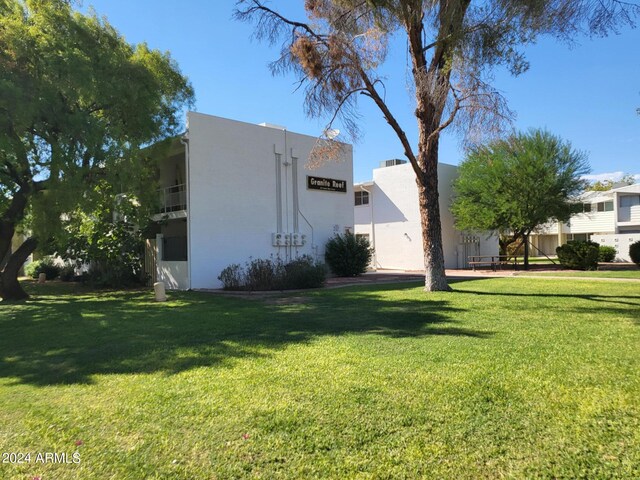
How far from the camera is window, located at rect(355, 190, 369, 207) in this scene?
29984mm

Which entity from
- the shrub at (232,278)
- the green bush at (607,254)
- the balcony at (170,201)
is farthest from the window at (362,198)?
the shrub at (232,278)

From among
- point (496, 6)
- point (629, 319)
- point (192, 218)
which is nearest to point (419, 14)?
point (496, 6)

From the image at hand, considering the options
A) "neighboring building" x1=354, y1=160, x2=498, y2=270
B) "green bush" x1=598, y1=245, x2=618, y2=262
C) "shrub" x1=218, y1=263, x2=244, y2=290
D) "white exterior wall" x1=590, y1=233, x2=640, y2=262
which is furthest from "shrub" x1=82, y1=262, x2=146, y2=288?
"white exterior wall" x1=590, y1=233, x2=640, y2=262

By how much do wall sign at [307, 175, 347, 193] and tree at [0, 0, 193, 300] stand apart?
282 inches

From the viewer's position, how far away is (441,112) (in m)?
12.0

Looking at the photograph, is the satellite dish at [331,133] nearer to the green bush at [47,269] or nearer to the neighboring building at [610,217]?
the green bush at [47,269]

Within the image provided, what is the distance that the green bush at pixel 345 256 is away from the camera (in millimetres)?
19953

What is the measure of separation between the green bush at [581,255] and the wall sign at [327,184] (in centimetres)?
1125

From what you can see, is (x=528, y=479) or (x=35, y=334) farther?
(x=35, y=334)

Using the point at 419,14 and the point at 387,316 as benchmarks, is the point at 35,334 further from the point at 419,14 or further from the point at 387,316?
the point at 419,14

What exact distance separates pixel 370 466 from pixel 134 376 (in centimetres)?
334

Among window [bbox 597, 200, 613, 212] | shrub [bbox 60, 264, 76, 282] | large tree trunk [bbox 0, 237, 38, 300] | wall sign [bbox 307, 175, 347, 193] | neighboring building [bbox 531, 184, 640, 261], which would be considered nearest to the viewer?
large tree trunk [bbox 0, 237, 38, 300]

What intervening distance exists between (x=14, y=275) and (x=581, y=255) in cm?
2313

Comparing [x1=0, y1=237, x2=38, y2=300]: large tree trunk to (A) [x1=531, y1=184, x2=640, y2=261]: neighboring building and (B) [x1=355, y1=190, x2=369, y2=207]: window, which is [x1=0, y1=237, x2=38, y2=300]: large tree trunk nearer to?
(B) [x1=355, y1=190, x2=369, y2=207]: window
